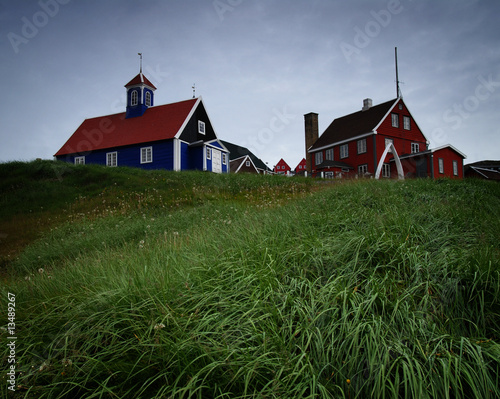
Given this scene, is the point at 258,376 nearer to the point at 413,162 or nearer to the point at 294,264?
the point at 294,264

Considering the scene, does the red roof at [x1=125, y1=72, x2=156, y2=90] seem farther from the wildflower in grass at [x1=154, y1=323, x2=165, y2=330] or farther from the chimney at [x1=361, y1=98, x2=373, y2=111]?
the wildflower in grass at [x1=154, y1=323, x2=165, y2=330]

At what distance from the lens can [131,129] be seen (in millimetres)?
23703

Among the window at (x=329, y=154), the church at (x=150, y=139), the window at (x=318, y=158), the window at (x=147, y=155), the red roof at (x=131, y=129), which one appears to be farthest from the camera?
the window at (x=318, y=158)

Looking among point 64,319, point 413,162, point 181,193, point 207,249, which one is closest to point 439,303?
point 207,249

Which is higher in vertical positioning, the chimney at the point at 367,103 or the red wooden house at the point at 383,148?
the chimney at the point at 367,103

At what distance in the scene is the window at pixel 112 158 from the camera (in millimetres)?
23312

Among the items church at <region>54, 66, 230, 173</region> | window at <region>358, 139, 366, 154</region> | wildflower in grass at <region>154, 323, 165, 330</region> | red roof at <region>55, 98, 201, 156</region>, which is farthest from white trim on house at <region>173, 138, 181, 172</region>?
wildflower in grass at <region>154, 323, 165, 330</region>

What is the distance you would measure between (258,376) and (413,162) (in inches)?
1201

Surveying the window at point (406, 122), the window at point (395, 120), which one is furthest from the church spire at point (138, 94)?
the window at point (406, 122)

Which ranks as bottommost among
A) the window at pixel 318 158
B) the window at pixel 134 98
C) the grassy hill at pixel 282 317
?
the grassy hill at pixel 282 317

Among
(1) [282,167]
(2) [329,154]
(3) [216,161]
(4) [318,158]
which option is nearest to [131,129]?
(3) [216,161]

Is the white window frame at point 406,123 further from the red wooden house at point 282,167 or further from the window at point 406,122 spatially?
the red wooden house at point 282,167

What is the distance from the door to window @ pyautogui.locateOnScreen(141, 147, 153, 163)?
4.57 meters

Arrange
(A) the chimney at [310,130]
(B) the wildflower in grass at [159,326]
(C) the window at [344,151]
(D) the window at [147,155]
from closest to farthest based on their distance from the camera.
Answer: (B) the wildflower in grass at [159,326] → (D) the window at [147,155] → (C) the window at [344,151] → (A) the chimney at [310,130]
